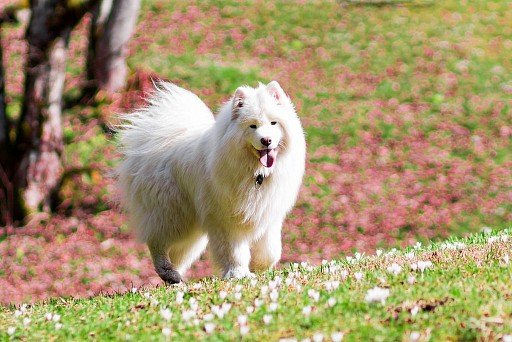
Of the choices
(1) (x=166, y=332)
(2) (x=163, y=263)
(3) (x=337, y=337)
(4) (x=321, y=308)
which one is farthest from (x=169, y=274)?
(3) (x=337, y=337)

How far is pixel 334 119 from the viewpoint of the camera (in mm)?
19250

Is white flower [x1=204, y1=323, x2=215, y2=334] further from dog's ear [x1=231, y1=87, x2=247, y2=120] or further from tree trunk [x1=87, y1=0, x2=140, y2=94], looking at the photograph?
tree trunk [x1=87, y1=0, x2=140, y2=94]

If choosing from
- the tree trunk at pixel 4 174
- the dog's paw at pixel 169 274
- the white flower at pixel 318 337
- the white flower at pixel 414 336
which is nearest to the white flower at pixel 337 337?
the white flower at pixel 318 337

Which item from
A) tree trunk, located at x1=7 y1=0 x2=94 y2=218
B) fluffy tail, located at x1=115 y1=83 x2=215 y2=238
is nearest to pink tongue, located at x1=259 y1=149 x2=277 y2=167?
fluffy tail, located at x1=115 y1=83 x2=215 y2=238

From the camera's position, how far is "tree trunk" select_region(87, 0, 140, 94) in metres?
17.6

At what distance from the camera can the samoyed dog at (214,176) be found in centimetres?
778

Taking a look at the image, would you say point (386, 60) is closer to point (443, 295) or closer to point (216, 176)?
point (216, 176)

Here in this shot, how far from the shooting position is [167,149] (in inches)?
358

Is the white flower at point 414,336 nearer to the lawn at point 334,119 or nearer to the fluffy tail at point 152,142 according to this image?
the fluffy tail at point 152,142

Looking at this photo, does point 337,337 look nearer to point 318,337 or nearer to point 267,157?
point 318,337

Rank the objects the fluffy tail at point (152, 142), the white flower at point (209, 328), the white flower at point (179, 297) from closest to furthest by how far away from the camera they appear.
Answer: the white flower at point (209, 328)
the white flower at point (179, 297)
the fluffy tail at point (152, 142)

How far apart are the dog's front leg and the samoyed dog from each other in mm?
10

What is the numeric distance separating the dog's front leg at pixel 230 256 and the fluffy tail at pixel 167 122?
1.43m

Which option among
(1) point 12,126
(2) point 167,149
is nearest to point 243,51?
(1) point 12,126
